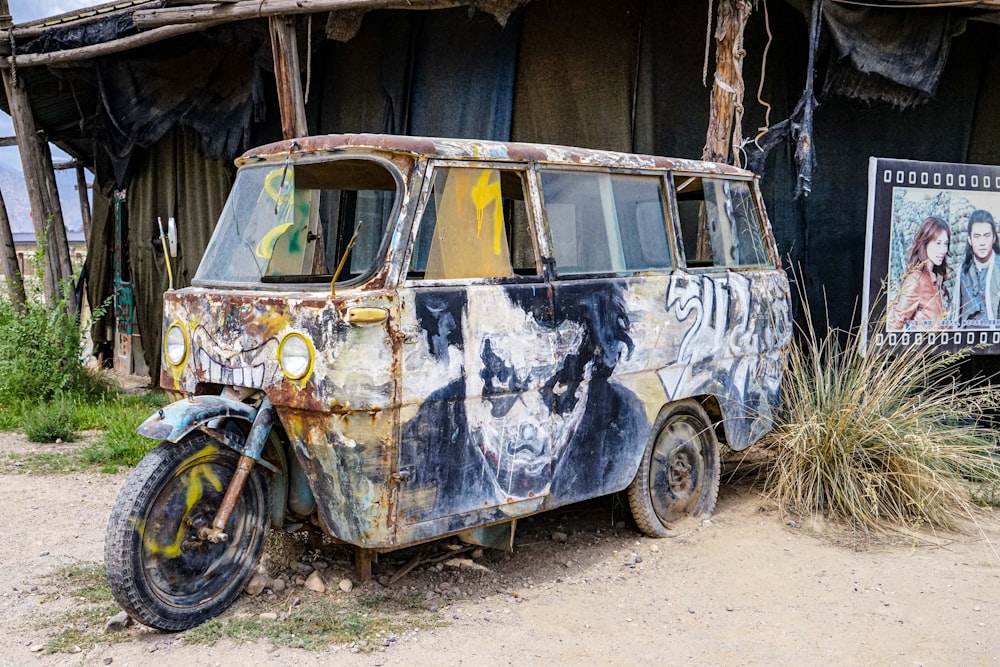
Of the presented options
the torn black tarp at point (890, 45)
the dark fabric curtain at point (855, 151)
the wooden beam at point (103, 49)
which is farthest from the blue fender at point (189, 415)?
the dark fabric curtain at point (855, 151)

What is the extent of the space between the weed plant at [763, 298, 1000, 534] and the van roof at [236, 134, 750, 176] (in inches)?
68.4

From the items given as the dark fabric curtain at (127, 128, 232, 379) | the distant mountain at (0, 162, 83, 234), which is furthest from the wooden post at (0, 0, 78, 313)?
the distant mountain at (0, 162, 83, 234)

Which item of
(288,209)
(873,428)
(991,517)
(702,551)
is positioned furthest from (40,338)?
(991,517)

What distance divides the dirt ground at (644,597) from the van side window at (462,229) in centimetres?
139

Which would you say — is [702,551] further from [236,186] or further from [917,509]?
[236,186]

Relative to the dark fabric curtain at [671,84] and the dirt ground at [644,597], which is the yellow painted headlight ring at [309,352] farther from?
the dark fabric curtain at [671,84]

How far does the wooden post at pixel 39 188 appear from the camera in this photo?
799 centimetres

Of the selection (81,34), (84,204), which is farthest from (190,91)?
(84,204)

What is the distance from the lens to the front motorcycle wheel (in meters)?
3.26

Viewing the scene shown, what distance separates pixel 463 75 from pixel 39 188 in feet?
13.6

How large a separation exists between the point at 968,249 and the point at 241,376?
5.07 meters

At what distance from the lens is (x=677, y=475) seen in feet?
15.9

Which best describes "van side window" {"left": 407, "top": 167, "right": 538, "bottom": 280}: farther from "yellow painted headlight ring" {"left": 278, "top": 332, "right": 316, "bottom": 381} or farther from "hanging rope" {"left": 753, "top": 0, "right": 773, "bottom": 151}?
"hanging rope" {"left": 753, "top": 0, "right": 773, "bottom": 151}

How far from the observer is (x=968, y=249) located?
Answer: 624 cm
